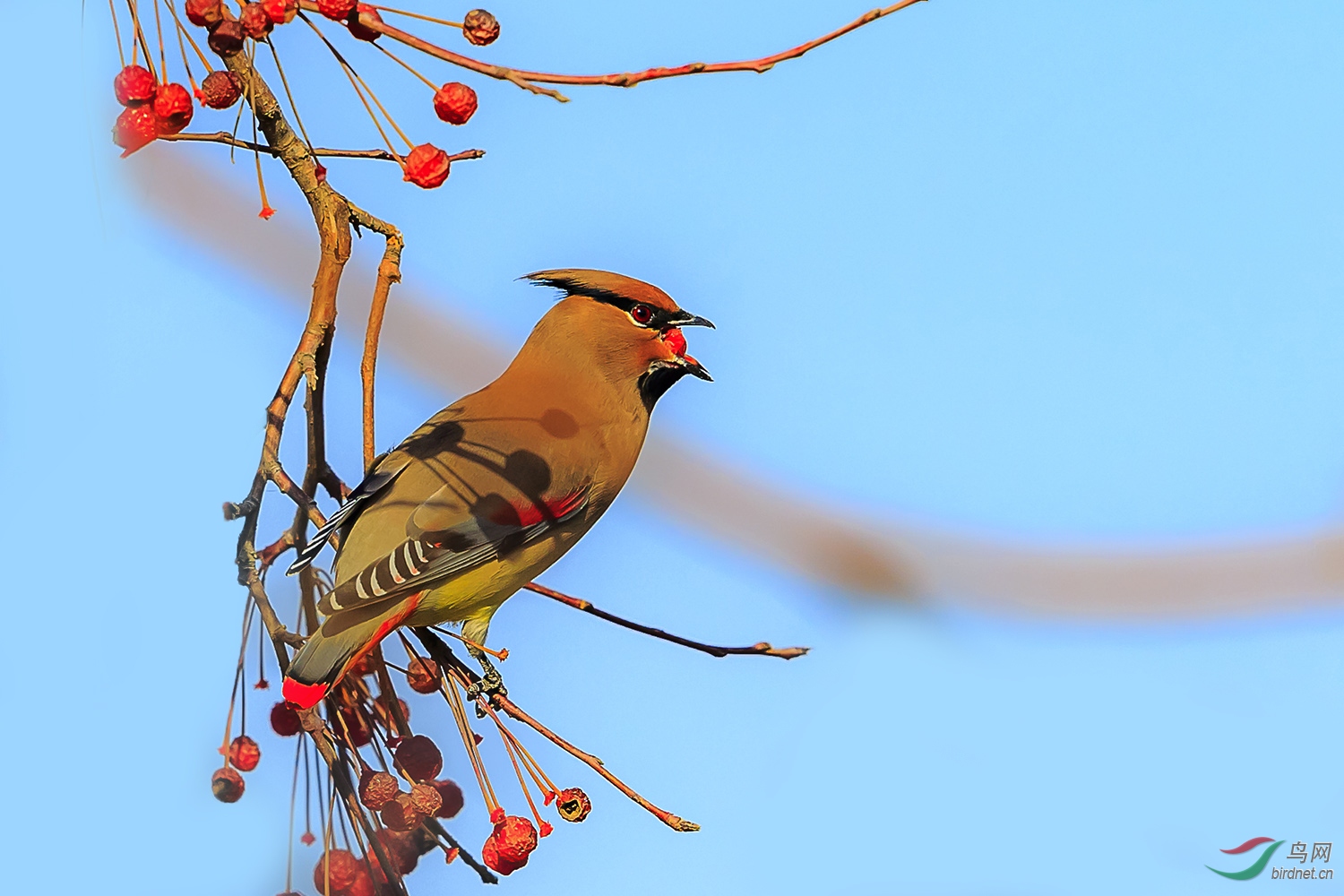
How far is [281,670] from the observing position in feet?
4.14

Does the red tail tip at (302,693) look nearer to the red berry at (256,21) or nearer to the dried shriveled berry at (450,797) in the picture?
the dried shriveled berry at (450,797)

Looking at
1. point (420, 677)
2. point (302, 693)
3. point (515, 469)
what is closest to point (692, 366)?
point (515, 469)

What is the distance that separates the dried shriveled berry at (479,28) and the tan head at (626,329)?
0.68 metres

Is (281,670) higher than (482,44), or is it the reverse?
(482,44)

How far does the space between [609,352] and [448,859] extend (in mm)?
764

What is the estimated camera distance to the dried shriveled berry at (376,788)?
1382 mm

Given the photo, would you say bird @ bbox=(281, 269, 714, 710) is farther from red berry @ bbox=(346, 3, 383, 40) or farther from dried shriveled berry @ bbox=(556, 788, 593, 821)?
red berry @ bbox=(346, 3, 383, 40)

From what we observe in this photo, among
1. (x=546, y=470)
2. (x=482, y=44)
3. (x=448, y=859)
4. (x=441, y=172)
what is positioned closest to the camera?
(x=482, y=44)

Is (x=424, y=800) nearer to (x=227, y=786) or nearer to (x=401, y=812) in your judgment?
(x=401, y=812)

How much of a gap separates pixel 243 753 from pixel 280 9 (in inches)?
35.1

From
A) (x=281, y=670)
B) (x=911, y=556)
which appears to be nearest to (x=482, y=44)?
(x=281, y=670)

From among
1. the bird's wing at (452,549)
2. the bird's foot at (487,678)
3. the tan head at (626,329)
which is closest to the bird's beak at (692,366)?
the tan head at (626,329)

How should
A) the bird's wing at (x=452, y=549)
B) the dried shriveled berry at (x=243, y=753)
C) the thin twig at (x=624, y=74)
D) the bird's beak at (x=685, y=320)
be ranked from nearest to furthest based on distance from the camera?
the thin twig at (x=624, y=74) → the bird's wing at (x=452, y=549) → the dried shriveled berry at (x=243, y=753) → the bird's beak at (x=685, y=320)

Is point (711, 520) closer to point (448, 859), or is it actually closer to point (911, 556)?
point (911, 556)
